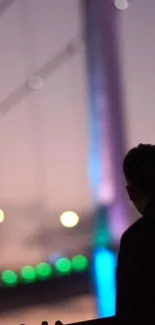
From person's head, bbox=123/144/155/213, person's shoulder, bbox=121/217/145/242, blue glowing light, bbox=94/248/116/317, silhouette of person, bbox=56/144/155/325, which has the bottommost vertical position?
blue glowing light, bbox=94/248/116/317

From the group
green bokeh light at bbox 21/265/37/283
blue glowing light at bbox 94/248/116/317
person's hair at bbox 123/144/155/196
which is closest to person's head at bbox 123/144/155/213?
person's hair at bbox 123/144/155/196

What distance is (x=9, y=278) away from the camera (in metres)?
2.15

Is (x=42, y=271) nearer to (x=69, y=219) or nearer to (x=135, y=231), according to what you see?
(x=69, y=219)

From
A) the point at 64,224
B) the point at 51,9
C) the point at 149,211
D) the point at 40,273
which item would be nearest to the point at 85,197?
the point at 64,224

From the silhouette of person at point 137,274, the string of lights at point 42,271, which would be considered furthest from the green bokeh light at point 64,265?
the silhouette of person at point 137,274

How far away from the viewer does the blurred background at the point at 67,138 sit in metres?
2.10

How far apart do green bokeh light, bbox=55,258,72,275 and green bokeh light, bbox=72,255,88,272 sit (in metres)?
0.02

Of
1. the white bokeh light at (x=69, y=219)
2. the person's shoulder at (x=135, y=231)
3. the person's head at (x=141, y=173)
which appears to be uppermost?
the person's head at (x=141, y=173)

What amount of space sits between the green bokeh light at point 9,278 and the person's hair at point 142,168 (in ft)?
4.20

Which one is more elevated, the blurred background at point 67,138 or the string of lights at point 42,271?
the blurred background at point 67,138

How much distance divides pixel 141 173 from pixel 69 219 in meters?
1.25

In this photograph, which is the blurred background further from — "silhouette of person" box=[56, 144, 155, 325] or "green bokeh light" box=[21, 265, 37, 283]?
"silhouette of person" box=[56, 144, 155, 325]

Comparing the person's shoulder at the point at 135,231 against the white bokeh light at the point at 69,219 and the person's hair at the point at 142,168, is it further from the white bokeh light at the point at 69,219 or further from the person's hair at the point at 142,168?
the white bokeh light at the point at 69,219

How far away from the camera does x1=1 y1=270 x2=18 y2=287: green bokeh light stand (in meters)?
2.13
